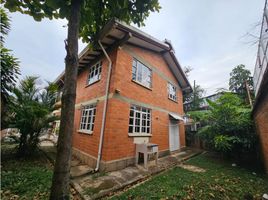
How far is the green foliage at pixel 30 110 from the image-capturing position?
6.82 m

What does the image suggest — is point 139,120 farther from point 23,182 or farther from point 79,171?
point 23,182

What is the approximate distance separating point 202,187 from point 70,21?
645 centimetres

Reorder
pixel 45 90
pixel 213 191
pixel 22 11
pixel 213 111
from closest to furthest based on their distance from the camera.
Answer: pixel 22 11, pixel 213 191, pixel 45 90, pixel 213 111

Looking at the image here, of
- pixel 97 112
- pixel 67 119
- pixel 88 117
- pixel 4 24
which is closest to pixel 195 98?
pixel 88 117

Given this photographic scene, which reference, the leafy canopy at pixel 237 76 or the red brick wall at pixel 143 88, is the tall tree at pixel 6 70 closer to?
the red brick wall at pixel 143 88

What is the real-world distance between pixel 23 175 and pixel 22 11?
5.48 metres

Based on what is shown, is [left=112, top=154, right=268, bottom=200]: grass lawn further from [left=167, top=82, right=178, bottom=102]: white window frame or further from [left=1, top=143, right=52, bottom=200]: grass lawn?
[left=167, top=82, right=178, bottom=102]: white window frame

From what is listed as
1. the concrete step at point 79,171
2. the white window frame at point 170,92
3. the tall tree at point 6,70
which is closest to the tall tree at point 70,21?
the concrete step at point 79,171

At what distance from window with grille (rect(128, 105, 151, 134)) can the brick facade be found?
1.09 feet

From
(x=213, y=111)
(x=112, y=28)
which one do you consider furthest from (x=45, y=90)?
(x=213, y=111)

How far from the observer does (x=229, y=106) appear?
877 centimetres

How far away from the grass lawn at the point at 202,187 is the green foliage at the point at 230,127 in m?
2.13

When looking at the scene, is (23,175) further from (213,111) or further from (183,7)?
(213,111)

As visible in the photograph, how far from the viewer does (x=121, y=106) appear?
7.01m
